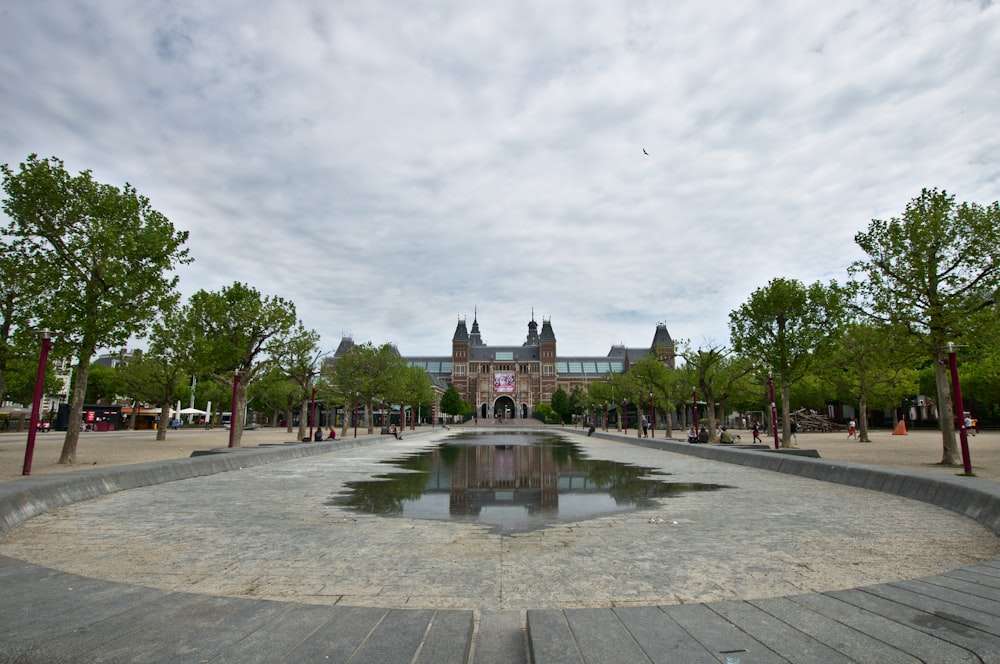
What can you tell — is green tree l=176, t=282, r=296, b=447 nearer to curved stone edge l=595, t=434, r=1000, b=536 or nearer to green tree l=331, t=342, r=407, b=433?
green tree l=331, t=342, r=407, b=433

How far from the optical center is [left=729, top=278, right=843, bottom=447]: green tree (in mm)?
25609

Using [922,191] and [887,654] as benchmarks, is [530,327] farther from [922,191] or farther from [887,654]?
[887,654]

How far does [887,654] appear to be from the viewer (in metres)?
3.34

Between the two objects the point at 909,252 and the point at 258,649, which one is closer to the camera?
the point at 258,649

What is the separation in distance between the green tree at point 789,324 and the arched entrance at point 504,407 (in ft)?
397

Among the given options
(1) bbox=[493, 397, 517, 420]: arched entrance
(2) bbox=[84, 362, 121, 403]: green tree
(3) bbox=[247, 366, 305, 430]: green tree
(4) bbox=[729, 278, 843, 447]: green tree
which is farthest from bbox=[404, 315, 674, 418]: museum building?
(4) bbox=[729, 278, 843, 447]: green tree

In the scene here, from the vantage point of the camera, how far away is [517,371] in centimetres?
14712

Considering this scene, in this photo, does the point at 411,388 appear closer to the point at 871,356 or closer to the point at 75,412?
the point at 75,412

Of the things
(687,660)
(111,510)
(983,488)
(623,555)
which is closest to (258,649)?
(687,660)

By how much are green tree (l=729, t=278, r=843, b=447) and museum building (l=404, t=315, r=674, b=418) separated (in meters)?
113

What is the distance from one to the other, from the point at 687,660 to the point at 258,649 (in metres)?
2.54

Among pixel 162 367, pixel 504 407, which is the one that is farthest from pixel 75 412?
pixel 504 407

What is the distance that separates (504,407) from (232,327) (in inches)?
4813

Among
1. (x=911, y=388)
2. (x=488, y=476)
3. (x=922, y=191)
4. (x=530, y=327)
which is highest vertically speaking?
(x=530, y=327)
